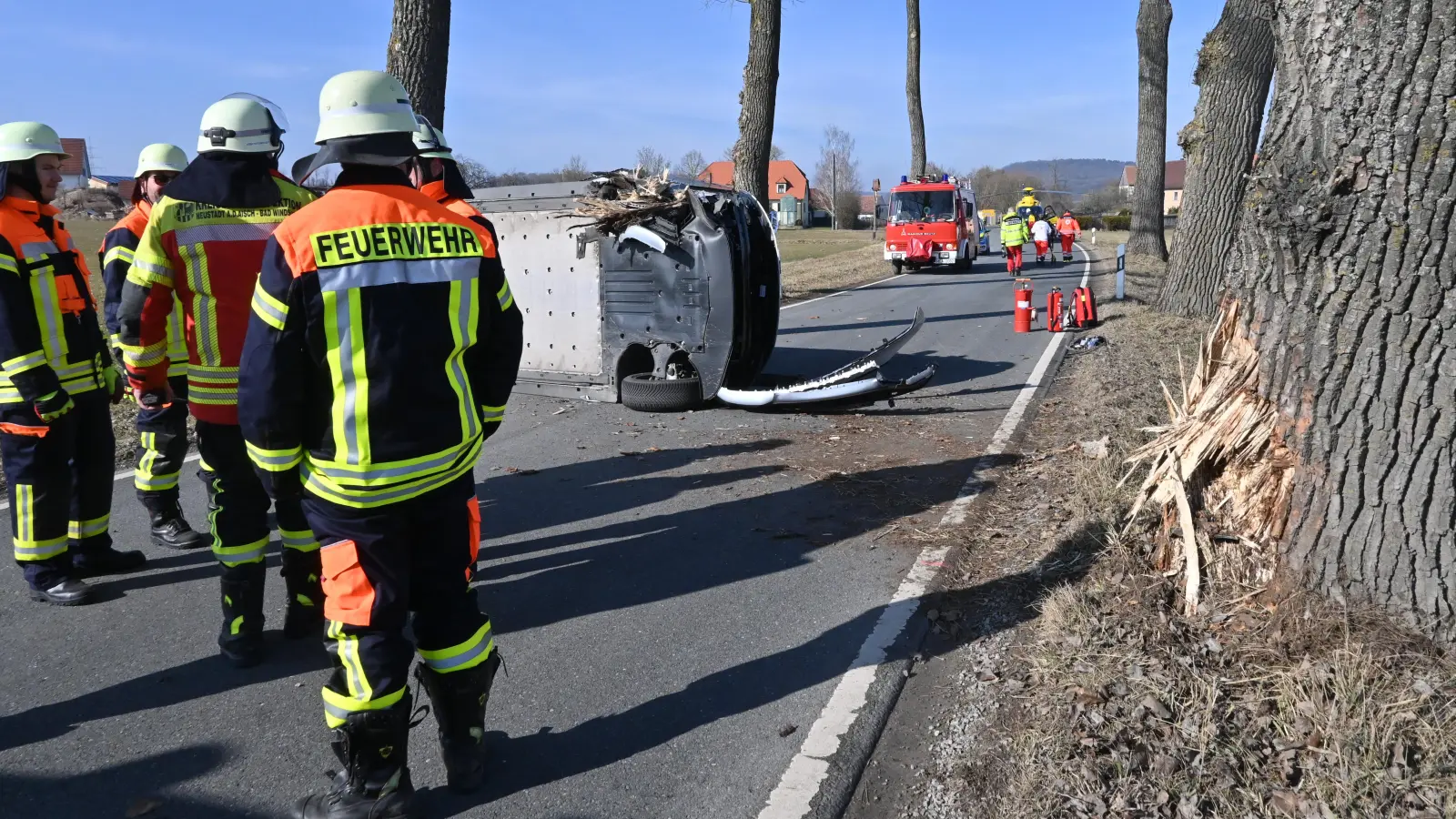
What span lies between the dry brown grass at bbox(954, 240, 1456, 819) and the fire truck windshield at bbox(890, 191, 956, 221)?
22.0m

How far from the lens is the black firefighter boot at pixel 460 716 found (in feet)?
9.86

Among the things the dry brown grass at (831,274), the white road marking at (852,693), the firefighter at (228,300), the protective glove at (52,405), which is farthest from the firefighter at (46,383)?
the dry brown grass at (831,274)

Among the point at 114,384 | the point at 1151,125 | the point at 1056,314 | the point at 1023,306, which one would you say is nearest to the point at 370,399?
the point at 114,384

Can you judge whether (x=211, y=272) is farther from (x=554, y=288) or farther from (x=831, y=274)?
(x=831, y=274)

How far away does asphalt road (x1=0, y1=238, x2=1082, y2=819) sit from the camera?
122 inches

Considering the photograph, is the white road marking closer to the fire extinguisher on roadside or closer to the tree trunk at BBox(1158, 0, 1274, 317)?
the fire extinguisher on roadside

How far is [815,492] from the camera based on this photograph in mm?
6168

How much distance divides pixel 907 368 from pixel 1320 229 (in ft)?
23.5

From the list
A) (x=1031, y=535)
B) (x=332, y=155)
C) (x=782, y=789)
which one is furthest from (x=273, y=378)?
(x=1031, y=535)

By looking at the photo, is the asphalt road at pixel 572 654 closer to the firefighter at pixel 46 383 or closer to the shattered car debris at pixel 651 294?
the firefighter at pixel 46 383

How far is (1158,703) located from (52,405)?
4.54 metres

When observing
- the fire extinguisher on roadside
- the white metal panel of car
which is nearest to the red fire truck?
the fire extinguisher on roadside

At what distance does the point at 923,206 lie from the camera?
25.4 metres

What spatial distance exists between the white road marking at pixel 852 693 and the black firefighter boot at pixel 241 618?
7.12 ft
